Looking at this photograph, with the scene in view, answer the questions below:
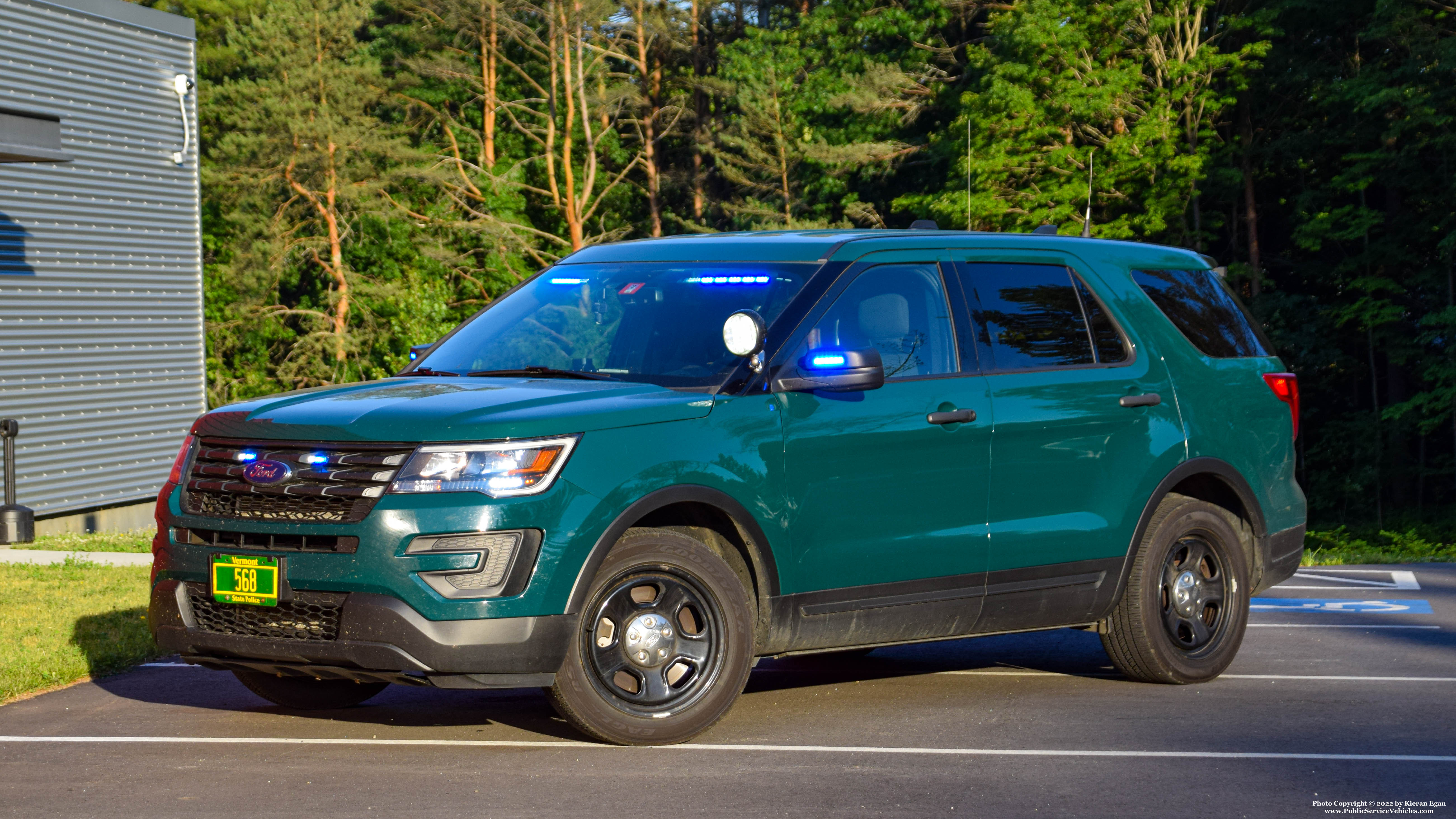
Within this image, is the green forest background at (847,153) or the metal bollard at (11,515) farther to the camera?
the green forest background at (847,153)

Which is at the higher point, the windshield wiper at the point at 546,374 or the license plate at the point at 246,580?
the windshield wiper at the point at 546,374

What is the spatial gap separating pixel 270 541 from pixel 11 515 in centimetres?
1143

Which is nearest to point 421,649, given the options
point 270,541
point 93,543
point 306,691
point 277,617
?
Result: point 277,617

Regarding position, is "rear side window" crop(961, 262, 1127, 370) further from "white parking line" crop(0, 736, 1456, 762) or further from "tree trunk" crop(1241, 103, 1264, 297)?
"tree trunk" crop(1241, 103, 1264, 297)

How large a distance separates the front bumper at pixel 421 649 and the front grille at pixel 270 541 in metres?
0.19

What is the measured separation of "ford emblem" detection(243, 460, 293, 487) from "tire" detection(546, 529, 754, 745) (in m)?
1.21

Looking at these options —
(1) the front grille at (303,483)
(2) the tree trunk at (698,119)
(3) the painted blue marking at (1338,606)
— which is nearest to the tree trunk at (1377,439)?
(2) the tree trunk at (698,119)

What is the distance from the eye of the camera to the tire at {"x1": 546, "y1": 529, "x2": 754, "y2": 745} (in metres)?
6.22

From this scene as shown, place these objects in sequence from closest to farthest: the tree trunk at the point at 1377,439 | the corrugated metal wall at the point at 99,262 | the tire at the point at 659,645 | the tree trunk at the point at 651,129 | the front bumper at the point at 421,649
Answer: the front bumper at the point at 421,649 → the tire at the point at 659,645 → the corrugated metal wall at the point at 99,262 → the tree trunk at the point at 1377,439 → the tree trunk at the point at 651,129

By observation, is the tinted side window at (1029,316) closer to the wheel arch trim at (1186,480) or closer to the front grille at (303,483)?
the wheel arch trim at (1186,480)

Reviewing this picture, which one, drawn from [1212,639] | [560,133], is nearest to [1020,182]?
[560,133]

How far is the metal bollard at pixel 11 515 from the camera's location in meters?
16.2

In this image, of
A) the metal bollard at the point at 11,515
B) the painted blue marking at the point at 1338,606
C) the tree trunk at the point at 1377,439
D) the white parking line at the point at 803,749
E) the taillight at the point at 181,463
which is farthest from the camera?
the tree trunk at the point at 1377,439

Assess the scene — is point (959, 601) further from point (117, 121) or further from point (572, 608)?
point (117, 121)
